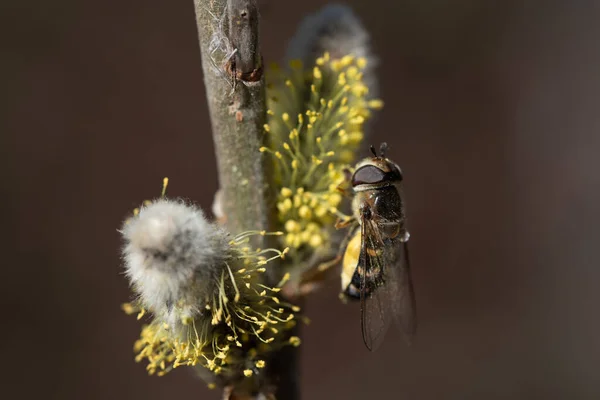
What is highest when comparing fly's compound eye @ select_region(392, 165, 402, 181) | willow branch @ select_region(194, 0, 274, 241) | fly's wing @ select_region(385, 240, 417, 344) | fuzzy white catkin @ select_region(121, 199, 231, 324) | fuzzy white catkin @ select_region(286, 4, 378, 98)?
fuzzy white catkin @ select_region(286, 4, 378, 98)

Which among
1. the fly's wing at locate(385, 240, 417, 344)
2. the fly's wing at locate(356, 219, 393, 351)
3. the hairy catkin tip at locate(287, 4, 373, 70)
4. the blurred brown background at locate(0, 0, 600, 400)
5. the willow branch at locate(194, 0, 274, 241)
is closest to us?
the willow branch at locate(194, 0, 274, 241)

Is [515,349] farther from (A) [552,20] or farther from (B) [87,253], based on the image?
(B) [87,253]

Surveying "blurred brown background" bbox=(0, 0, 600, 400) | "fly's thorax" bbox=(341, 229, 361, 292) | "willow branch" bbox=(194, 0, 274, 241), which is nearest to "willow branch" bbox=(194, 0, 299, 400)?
"willow branch" bbox=(194, 0, 274, 241)

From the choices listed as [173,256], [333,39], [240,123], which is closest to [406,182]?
[333,39]

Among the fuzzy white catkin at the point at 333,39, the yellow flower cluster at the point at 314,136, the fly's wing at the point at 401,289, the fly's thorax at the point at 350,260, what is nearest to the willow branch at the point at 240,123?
the yellow flower cluster at the point at 314,136

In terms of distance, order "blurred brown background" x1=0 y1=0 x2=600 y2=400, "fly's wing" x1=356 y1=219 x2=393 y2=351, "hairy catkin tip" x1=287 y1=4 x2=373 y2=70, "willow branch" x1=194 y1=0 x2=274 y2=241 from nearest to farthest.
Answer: "willow branch" x1=194 y1=0 x2=274 y2=241, "fly's wing" x1=356 y1=219 x2=393 y2=351, "hairy catkin tip" x1=287 y1=4 x2=373 y2=70, "blurred brown background" x1=0 y1=0 x2=600 y2=400

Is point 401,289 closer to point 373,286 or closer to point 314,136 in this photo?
point 373,286

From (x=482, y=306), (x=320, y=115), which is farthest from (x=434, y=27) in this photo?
(x=320, y=115)

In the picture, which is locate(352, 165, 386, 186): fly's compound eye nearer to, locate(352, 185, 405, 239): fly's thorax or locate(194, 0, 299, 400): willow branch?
locate(352, 185, 405, 239): fly's thorax
